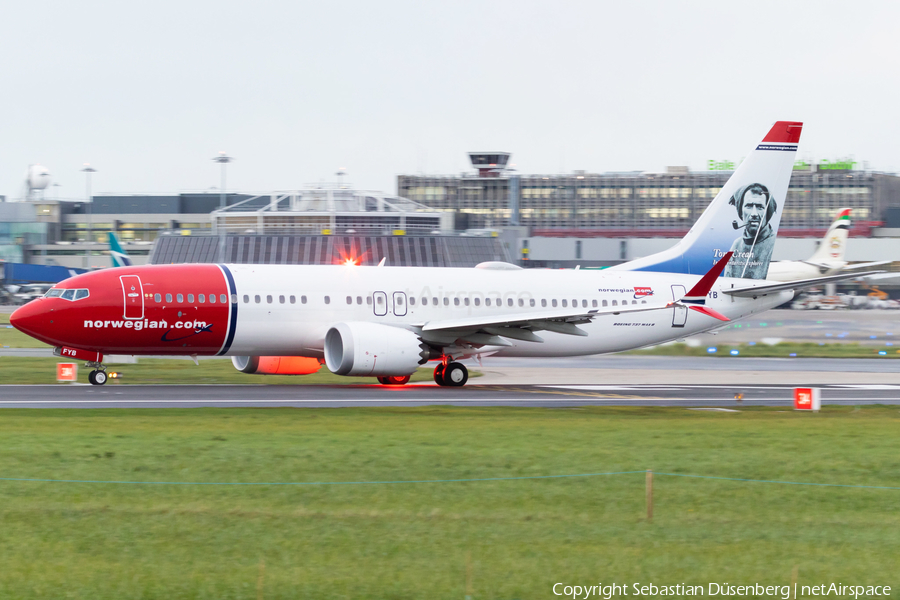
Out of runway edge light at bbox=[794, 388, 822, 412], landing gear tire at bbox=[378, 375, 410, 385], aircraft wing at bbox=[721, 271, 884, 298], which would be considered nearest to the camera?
runway edge light at bbox=[794, 388, 822, 412]

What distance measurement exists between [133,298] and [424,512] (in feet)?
66.4

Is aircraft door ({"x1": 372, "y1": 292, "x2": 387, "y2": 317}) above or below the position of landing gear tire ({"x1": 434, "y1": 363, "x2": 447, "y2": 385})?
above

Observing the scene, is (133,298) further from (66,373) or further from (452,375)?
(452,375)

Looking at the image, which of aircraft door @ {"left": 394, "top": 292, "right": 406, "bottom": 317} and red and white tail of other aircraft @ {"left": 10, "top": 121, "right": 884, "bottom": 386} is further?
aircraft door @ {"left": 394, "top": 292, "right": 406, "bottom": 317}

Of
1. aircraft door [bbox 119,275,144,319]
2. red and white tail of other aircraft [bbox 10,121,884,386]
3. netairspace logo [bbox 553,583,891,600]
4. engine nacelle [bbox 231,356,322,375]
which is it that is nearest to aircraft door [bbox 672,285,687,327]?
red and white tail of other aircraft [bbox 10,121,884,386]

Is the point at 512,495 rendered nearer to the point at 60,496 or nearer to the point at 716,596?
the point at 716,596

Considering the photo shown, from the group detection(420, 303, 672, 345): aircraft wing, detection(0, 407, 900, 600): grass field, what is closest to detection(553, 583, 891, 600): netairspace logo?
detection(0, 407, 900, 600): grass field

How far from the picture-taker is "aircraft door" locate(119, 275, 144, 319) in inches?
1253

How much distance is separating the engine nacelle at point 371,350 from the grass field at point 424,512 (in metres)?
9.59

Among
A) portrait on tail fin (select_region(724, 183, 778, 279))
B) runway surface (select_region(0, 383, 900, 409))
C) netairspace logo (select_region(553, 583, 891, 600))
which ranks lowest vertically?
runway surface (select_region(0, 383, 900, 409))

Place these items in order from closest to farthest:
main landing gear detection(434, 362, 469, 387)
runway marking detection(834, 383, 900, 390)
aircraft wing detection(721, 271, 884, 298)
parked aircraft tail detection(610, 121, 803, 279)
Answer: main landing gear detection(434, 362, 469, 387)
runway marking detection(834, 383, 900, 390)
aircraft wing detection(721, 271, 884, 298)
parked aircraft tail detection(610, 121, 803, 279)

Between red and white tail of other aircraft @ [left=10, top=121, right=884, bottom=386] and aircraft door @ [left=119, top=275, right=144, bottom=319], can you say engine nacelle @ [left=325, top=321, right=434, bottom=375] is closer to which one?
red and white tail of other aircraft @ [left=10, top=121, right=884, bottom=386]

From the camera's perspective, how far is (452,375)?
3509 cm

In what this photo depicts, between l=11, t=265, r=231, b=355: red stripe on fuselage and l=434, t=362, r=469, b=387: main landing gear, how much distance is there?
23.8ft
